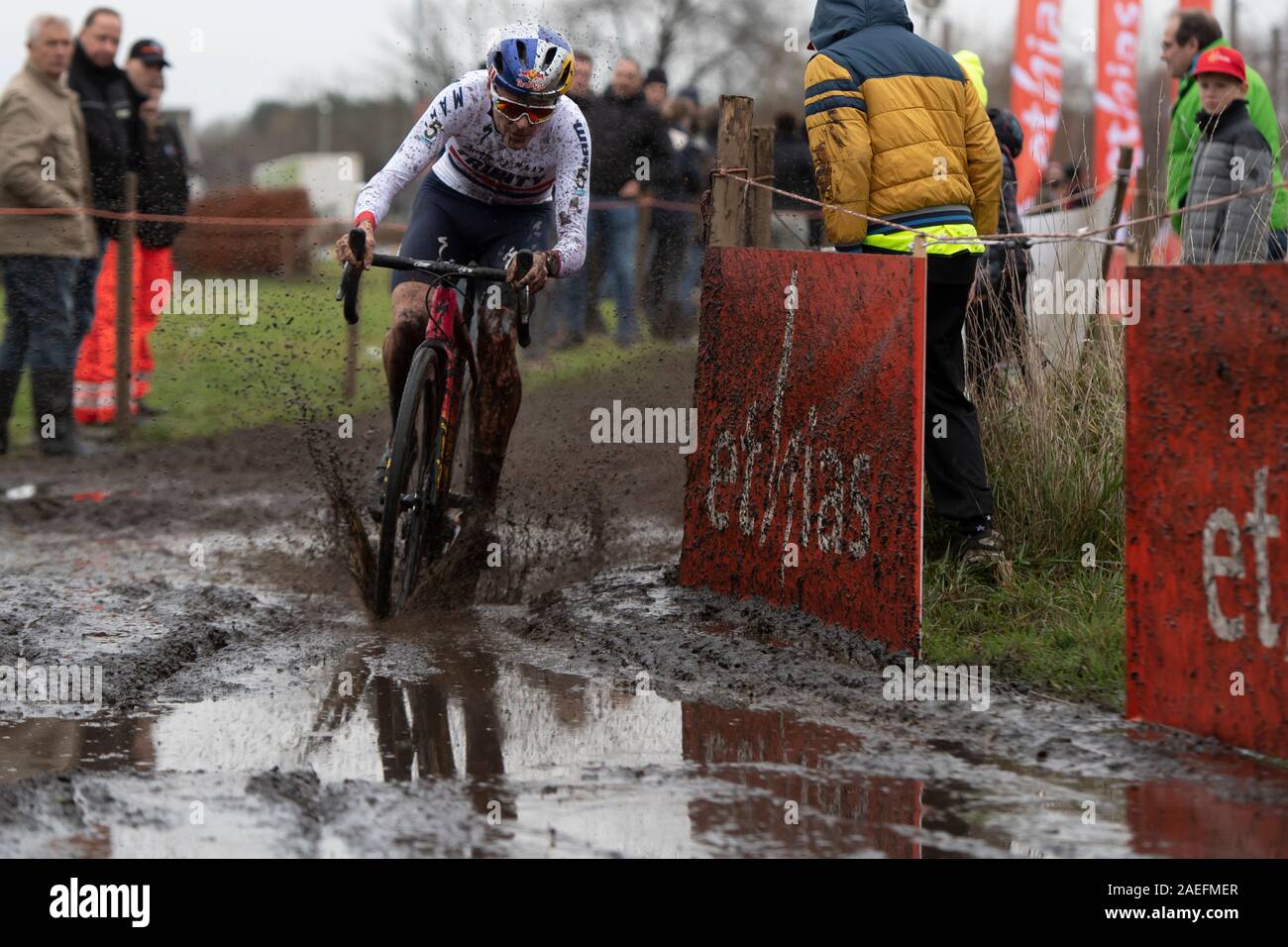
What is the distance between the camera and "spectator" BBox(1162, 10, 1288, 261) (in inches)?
363

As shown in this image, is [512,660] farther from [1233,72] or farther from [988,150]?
[1233,72]

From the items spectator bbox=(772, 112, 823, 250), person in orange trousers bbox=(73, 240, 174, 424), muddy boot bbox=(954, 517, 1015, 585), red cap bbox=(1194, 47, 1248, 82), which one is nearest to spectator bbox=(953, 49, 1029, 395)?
muddy boot bbox=(954, 517, 1015, 585)

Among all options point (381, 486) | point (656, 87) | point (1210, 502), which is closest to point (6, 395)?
point (381, 486)

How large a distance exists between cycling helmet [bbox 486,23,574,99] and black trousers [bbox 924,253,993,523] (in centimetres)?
167

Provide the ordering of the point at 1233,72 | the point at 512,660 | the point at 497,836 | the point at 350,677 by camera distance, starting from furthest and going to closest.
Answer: the point at 1233,72, the point at 512,660, the point at 350,677, the point at 497,836

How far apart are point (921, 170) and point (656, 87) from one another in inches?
351

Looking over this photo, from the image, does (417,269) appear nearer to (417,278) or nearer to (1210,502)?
(417,278)

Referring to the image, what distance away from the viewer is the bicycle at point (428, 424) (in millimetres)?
6289

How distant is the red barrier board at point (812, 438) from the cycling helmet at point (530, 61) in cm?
104

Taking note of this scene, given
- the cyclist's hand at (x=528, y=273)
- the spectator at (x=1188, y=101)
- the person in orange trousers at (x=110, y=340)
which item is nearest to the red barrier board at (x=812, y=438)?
the cyclist's hand at (x=528, y=273)

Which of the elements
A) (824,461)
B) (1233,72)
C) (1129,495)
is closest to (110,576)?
(824,461)

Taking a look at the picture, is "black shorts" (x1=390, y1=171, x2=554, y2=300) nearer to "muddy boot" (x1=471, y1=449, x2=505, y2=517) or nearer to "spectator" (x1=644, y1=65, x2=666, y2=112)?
"muddy boot" (x1=471, y1=449, x2=505, y2=517)

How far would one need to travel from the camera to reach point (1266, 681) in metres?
4.45

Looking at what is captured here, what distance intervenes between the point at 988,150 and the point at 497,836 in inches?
157
